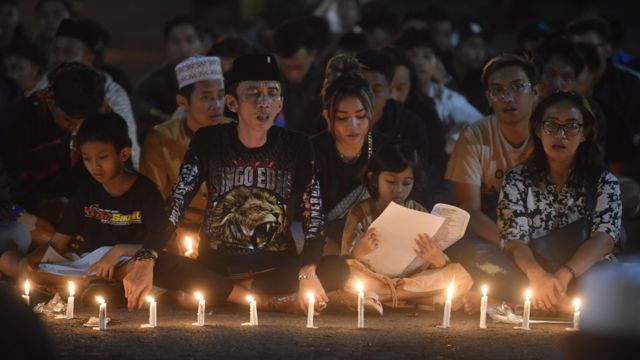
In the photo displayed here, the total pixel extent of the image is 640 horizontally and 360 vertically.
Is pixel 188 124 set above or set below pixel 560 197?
above

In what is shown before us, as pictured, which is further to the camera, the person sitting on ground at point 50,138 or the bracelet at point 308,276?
the person sitting on ground at point 50,138

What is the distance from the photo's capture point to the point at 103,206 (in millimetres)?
6914

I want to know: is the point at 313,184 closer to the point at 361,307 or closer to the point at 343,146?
the point at 343,146

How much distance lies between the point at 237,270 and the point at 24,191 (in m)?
1.94

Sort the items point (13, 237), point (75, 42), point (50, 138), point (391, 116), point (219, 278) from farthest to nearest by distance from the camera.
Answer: point (75, 42) < point (391, 116) < point (50, 138) < point (13, 237) < point (219, 278)

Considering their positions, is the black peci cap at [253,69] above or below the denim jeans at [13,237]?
above

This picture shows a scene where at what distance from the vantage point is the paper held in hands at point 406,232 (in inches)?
259

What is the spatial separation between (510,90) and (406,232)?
51.5 inches

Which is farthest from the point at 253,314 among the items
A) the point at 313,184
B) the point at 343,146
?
the point at 343,146

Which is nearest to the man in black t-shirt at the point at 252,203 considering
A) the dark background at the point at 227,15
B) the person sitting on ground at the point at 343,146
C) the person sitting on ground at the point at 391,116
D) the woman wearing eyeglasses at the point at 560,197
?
the person sitting on ground at the point at 343,146

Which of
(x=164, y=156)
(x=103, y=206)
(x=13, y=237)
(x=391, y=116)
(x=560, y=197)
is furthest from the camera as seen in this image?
(x=391, y=116)

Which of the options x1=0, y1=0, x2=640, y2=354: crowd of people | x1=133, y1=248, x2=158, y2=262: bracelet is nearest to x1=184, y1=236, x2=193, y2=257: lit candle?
x1=0, y1=0, x2=640, y2=354: crowd of people

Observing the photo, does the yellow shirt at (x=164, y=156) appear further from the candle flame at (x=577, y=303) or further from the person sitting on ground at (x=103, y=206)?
the candle flame at (x=577, y=303)

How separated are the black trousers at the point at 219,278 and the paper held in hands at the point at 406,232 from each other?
265mm
